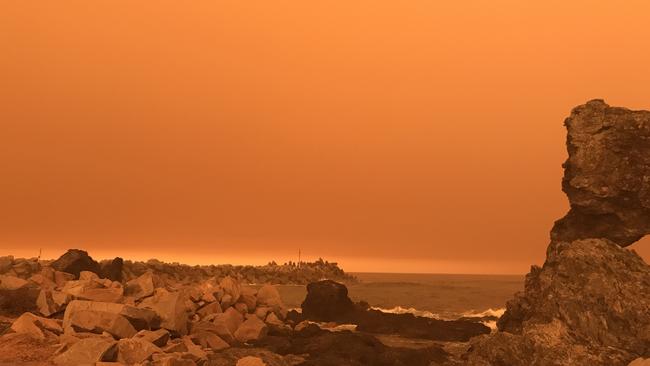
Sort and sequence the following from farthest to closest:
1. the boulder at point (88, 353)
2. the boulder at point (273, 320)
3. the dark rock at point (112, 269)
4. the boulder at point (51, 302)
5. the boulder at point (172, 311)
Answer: the dark rock at point (112, 269) < the boulder at point (273, 320) < the boulder at point (51, 302) < the boulder at point (172, 311) < the boulder at point (88, 353)

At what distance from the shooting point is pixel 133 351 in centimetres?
1593

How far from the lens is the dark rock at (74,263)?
108ft

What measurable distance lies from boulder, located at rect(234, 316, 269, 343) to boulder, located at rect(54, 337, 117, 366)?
6.72m

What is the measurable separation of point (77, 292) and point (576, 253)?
16.3 m

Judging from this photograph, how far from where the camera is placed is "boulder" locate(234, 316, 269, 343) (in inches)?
860

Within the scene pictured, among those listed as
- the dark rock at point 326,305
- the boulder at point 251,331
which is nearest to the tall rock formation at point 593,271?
the boulder at point 251,331

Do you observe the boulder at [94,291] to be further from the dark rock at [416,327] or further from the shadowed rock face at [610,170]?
the shadowed rock face at [610,170]

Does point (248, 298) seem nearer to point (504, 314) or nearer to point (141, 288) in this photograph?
point (141, 288)

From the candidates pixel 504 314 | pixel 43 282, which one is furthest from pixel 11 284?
pixel 504 314

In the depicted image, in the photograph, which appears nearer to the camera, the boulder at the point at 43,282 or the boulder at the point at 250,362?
the boulder at the point at 250,362

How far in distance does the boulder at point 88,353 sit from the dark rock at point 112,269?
81.1 feet

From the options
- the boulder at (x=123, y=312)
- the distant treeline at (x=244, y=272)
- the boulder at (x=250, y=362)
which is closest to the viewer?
the boulder at (x=250, y=362)

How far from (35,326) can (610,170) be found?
1660 centimetres

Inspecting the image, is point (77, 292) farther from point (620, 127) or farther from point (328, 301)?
point (620, 127)
